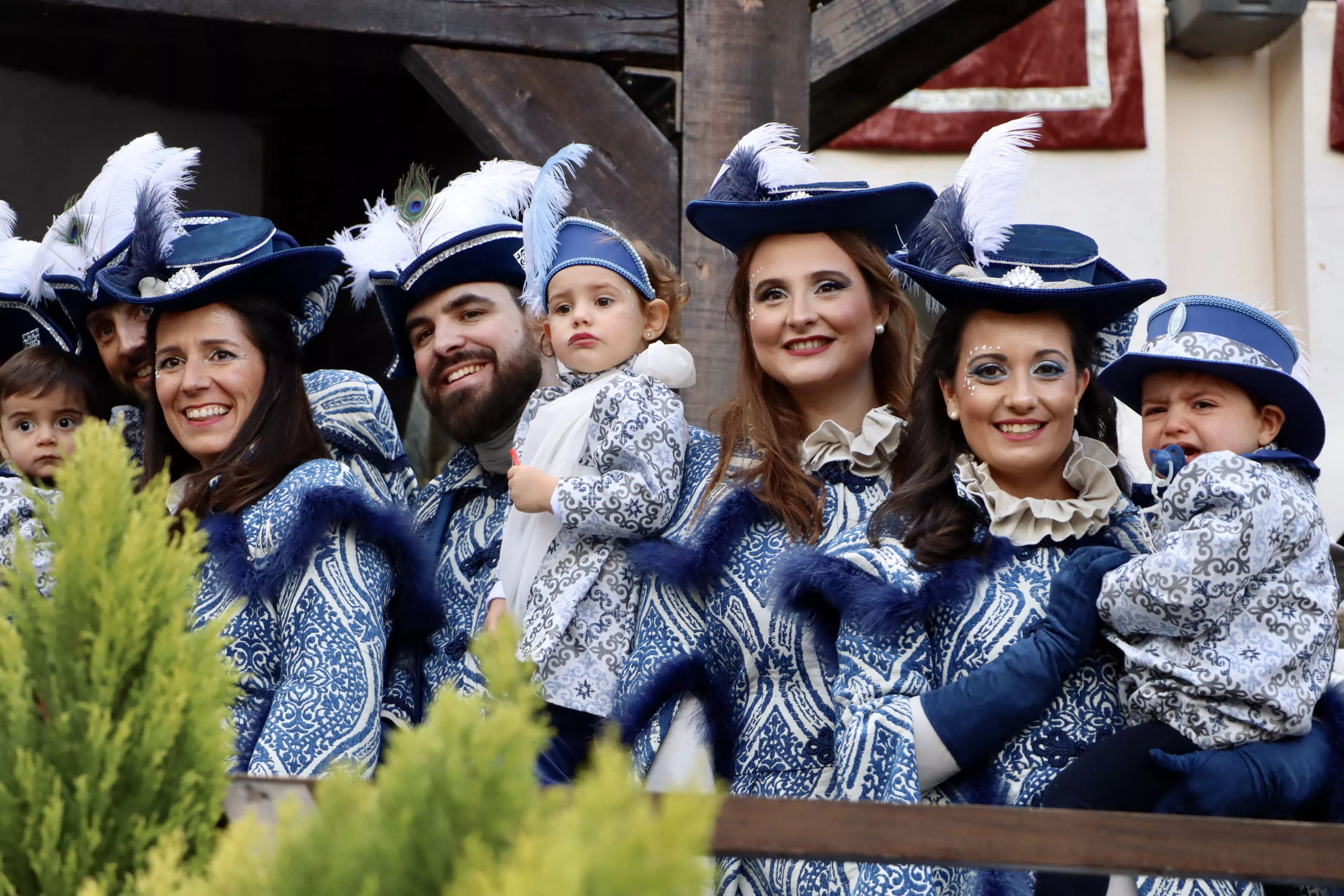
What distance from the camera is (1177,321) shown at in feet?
10.1

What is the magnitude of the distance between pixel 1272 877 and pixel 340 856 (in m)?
1.00

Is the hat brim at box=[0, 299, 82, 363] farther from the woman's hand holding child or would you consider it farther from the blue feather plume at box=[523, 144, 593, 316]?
the woman's hand holding child

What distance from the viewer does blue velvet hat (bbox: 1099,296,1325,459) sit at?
9.73 ft

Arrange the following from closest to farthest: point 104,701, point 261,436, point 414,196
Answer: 1. point 104,701
2. point 261,436
3. point 414,196

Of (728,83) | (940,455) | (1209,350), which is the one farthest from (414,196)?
(1209,350)

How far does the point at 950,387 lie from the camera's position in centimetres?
308

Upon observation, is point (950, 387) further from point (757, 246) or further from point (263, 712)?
point (263, 712)

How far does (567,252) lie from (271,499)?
0.82 metres

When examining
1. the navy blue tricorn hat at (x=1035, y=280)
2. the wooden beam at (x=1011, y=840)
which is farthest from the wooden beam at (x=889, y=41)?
the wooden beam at (x=1011, y=840)

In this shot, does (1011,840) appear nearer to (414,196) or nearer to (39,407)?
(414,196)

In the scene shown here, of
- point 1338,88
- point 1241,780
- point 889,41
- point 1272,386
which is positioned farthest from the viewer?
point 1338,88

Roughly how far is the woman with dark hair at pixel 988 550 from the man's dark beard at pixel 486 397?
1034 millimetres

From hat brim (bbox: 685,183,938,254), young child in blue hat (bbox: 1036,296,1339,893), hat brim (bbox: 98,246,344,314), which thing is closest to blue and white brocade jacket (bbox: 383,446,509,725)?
hat brim (bbox: 98,246,344,314)

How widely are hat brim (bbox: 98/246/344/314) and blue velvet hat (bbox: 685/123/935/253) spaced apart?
2.75 feet
